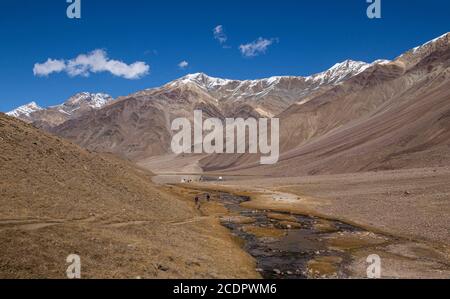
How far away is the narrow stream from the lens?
3753 centimetres

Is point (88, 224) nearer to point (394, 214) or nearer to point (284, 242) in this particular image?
point (284, 242)

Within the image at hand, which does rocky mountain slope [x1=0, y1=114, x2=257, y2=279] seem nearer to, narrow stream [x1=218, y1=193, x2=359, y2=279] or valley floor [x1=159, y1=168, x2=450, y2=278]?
narrow stream [x1=218, y1=193, x2=359, y2=279]

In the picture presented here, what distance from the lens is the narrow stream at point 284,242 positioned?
123 feet

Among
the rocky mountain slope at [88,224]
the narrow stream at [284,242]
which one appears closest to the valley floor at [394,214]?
the narrow stream at [284,242]

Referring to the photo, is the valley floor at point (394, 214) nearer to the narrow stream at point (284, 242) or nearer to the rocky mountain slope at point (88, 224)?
the narrow stream at point (284, 242)

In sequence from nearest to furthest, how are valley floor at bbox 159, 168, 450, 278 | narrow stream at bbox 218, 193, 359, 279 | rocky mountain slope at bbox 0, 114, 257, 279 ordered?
rocky mountain slope at bbox 0, 114, 257, 279
narrow stream at bbox 218, 193, 359, 279
valley floor at bbox 159, 168, 450, 278

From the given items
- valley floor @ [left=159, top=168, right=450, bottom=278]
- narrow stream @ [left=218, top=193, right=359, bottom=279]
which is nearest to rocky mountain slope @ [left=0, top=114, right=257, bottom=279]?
narrow stream @ [left=218, top=193, right=359, bottom=279]

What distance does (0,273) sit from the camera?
2331 centimetres

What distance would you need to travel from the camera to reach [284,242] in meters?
50.1

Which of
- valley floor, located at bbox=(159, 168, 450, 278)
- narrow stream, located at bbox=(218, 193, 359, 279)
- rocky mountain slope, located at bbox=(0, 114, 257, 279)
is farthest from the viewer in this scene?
valley floor, located at bbox=(159, 168, 450, 278)

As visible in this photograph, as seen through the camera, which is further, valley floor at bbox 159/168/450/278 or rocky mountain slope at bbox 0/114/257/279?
valley floor at bbox 159/168/450/278

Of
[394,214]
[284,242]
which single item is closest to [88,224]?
[284,242]
